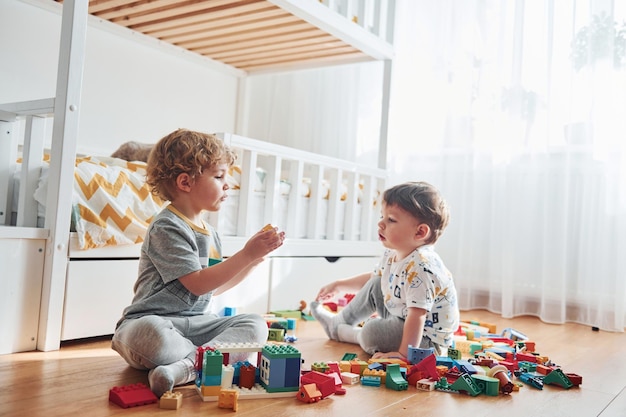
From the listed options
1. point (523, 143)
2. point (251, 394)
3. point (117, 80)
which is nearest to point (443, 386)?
point (251, 394)

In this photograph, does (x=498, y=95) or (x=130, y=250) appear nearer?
(x=130, y=250)

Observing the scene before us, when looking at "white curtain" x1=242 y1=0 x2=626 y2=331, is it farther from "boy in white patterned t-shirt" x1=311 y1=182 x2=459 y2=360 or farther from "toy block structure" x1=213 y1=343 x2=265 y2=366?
"toy block structure" x1=213 y1=343 x2=265 y2=366

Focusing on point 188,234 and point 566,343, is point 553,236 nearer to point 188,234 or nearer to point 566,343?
point 566,343

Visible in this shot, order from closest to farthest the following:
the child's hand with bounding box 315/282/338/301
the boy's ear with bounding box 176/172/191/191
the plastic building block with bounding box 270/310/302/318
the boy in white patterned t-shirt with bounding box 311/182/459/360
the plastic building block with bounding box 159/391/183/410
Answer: the plastic building block with bounding box 159/391/183/410 < the boy's ear with bounding box 176/172/191/191 < the boy in white patterned t-shirt with bounding box 311/182/459/360 < the child's hand with bounding box 315/282/338/301 < the plastic building block with bounding box 270/310/302/318

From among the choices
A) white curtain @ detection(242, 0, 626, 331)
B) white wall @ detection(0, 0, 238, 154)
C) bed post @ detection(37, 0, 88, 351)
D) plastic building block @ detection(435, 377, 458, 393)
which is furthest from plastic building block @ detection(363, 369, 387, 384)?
white wall @ detection(0, 0, 238, 154)

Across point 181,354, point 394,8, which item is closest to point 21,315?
point 181,354

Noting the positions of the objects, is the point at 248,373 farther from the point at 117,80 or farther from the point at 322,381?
the point at 117,80

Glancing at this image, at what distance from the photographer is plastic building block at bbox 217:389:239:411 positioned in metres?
0.96

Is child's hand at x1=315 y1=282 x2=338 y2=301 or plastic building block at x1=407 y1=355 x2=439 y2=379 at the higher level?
child's hand at x1=315 y1=282 x2=338 y2=301

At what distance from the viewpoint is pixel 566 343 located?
5.84ft

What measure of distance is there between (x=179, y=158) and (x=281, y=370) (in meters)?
0.49

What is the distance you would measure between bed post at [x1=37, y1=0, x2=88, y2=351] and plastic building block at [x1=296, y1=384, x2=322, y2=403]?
63cm

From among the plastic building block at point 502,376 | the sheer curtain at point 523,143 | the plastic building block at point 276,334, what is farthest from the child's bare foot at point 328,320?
the sheer curtain at point 523,143

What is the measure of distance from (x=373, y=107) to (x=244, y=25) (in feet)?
2.59
